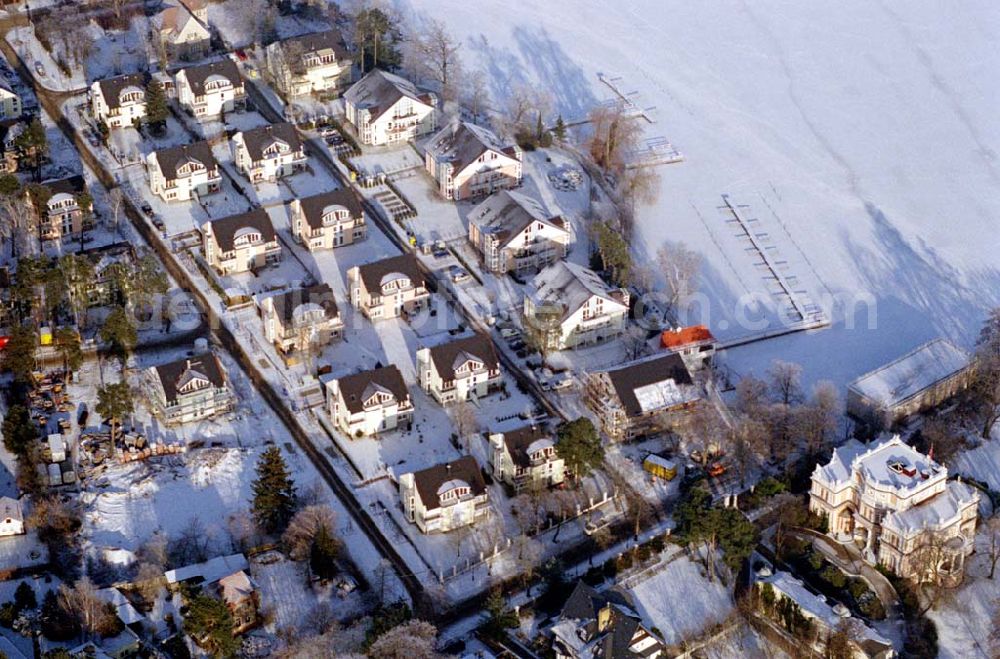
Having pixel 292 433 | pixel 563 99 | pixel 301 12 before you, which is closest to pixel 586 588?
pixel 292 433

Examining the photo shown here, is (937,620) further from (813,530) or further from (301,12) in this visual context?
(301,12)

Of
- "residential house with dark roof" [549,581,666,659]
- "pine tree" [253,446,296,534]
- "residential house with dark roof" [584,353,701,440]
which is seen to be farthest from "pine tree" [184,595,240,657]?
"residential house with dark roof" [584,353,701,440]

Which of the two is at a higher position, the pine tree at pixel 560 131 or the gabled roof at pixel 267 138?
the gabled roof at pixel 267 138

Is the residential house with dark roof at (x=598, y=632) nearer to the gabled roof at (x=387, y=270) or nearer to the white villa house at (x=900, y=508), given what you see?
the white villa house at (x=900, y=508)

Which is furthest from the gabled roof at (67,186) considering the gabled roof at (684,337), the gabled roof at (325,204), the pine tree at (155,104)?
the gabled roof at (684,337)

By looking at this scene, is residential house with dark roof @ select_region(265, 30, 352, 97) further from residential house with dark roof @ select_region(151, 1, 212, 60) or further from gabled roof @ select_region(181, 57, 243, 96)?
residential house with dark roof @ select_region(151, 1, 212, 60)

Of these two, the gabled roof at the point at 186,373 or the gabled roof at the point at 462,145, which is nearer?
the gabled roof at the point at 186,373
